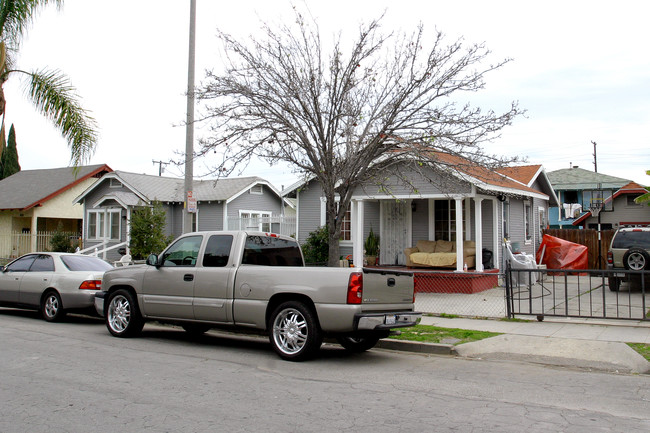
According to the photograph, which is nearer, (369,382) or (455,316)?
(369,382)

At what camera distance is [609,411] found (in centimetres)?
589

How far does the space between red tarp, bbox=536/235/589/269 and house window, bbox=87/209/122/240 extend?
18.8 metres

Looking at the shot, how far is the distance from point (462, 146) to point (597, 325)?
14.3ft

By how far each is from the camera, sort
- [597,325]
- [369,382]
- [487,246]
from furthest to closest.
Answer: [487,246]
[597,325]
[369,382]

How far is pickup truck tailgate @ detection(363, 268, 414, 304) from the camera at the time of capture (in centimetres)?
810

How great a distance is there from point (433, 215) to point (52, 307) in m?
12.1

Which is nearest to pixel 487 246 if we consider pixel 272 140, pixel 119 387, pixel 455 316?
pixel 455 316

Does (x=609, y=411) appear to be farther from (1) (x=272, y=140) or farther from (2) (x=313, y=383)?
(1) (x=272, y=140)

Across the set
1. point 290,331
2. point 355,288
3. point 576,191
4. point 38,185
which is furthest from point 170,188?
point 576,191

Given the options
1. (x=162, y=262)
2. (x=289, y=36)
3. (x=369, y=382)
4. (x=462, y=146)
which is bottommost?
(x=369, y=382)

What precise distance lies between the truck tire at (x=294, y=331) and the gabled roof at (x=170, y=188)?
1876 centimetres

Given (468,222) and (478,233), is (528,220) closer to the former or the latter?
(468,222)

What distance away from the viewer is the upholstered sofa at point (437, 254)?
18.1 m

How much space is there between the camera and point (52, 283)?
40.4 feet
